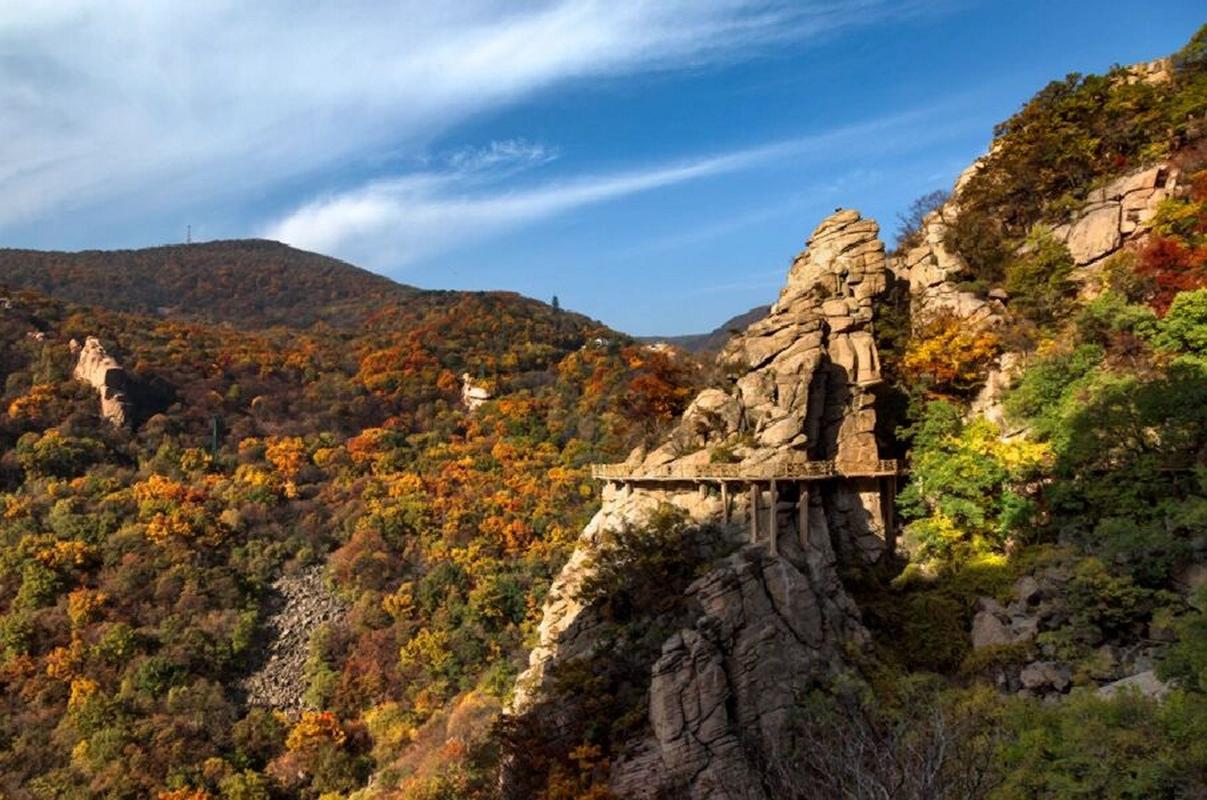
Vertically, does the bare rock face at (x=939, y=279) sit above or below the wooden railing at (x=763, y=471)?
above

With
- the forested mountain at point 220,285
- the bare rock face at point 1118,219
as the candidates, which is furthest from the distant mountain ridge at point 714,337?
the bare rock face at point 1118,219

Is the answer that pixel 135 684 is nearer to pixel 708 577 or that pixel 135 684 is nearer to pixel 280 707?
pixel 280 707

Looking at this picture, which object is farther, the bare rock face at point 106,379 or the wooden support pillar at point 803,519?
the bare rock face at point 106,379

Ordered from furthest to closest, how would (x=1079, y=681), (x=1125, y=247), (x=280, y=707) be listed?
(x=280, y=707) < (x=1125, y=247) < (x=1079, y=681)

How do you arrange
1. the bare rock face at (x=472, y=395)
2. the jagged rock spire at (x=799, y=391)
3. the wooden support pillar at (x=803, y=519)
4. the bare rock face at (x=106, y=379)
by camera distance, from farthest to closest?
the bare rock face at (x=472, y=395) < the bare rock face at (x=106, y=379) < the jagged rock spire at (x=799, y=391) < the wooden support pillar at (x=803, y=519)

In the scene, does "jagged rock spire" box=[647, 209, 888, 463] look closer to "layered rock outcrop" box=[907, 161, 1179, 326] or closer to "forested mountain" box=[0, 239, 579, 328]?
"layered rock outcrop" box=[907, 161, 1179, 326]

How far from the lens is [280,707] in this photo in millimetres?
31953

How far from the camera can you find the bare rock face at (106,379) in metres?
49.0

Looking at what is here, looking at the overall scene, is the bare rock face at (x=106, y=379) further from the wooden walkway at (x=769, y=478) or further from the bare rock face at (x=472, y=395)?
the wooden walkway at (x=769, y=478)

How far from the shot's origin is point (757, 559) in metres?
20.4

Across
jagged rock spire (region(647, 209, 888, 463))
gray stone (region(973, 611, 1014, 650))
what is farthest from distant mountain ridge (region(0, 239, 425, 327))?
gray stone (region(973, 611, 1014, 650))

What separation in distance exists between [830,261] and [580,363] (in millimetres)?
35893

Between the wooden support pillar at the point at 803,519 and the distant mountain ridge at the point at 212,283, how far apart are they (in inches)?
3287

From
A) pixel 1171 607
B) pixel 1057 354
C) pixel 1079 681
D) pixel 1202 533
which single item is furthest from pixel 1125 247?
pixel 1079 681
